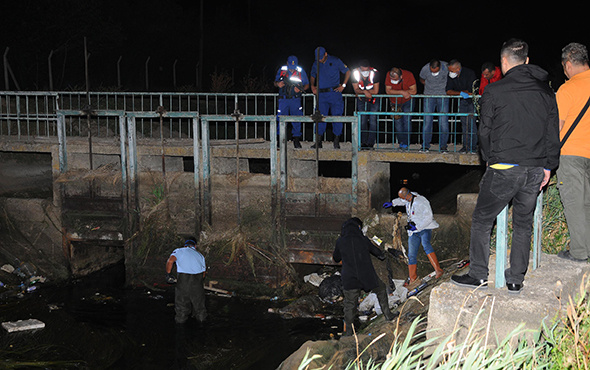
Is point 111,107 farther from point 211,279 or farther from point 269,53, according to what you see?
point 269,53

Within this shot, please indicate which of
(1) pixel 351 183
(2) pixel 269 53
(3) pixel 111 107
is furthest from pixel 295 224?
(2) pixel 269 53

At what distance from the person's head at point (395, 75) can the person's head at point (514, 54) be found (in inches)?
267

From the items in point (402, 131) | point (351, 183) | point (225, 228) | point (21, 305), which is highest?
point (402, 131)

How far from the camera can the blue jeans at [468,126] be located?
402 inches

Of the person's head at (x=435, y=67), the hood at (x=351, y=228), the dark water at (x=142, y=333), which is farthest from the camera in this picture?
the person's head at (x=435, y=67)

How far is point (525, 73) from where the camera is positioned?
419 centimetres

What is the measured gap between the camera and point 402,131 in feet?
35.7

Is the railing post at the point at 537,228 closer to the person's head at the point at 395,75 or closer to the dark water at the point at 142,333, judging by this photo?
the dark water at the point at 142,333

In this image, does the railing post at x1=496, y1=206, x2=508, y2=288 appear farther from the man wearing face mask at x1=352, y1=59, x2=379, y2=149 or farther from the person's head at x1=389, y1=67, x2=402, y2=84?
the person's head at x1=389, y1=67, x2=402, y2=84

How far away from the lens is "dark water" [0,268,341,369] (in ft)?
27.9

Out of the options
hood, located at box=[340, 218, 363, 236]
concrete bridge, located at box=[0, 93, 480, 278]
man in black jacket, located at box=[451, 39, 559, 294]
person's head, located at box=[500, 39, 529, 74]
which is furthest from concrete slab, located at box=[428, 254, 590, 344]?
concrete bridge, located at box=[0, 93, 480, 278]

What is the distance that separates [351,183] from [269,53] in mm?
25978

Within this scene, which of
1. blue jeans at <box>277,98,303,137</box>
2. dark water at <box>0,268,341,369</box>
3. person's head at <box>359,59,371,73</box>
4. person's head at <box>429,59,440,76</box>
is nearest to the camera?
dark water at <box>0,268,341,369</box>

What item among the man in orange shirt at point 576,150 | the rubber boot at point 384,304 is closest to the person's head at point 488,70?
the rubber boot at point 384,304
